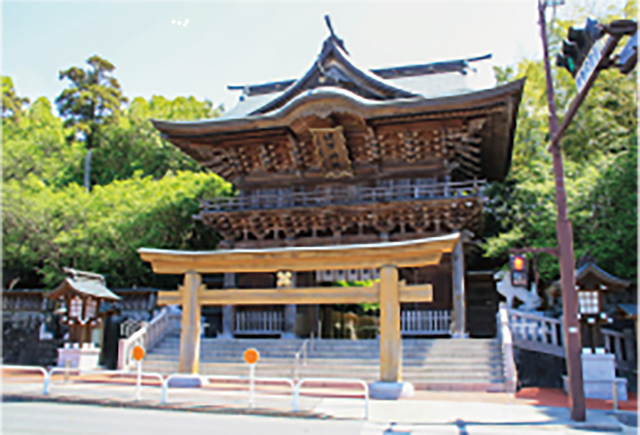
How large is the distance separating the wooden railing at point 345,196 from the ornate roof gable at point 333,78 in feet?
12.2

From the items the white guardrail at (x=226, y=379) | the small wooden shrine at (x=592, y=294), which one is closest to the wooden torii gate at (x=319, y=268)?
the white guardrail at (x=226, y=379)

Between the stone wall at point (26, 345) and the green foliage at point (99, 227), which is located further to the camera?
the green foliage at point (99, 227)

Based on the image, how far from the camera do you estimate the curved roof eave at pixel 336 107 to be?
1686 cm

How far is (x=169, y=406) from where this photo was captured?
941cm

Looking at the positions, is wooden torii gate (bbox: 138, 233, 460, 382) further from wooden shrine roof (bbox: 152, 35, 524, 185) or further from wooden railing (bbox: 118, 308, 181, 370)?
wooden shrine roof (bbox: 152, 35, 524, 185)

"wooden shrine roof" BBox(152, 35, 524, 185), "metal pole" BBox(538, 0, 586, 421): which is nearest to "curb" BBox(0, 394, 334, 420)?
"metal pole" BBox(538, 0, 586, 421)

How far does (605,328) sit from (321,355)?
29.0 ft

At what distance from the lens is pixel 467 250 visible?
2036 centimetres

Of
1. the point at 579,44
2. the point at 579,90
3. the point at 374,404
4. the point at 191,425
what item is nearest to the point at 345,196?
the point at 374,404

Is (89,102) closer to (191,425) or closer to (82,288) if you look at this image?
(82,288)

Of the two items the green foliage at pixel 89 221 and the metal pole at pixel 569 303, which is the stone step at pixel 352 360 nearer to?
the metal pole at pixel 569 303

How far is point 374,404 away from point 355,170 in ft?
39.6

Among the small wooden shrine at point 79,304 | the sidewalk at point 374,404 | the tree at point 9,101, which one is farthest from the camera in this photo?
the tree at point 9,101

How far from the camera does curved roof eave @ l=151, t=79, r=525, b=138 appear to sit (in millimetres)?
16859
